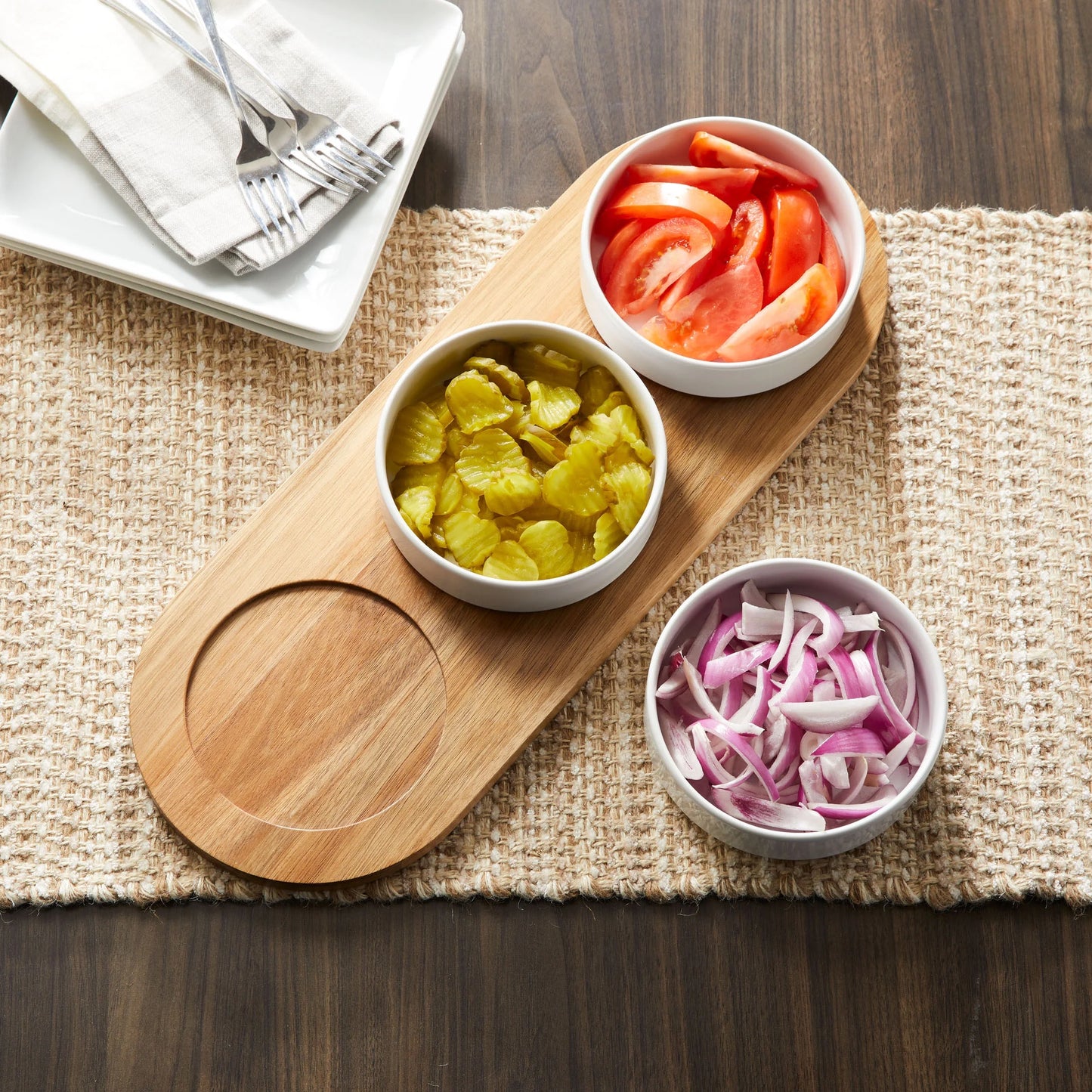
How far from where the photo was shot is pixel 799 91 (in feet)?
4.33

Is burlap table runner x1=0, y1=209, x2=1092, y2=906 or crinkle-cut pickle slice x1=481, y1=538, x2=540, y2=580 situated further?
burlap table runner x1=0, y1=209, x2=1092, y2=906

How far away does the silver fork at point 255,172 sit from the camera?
1.12 metres

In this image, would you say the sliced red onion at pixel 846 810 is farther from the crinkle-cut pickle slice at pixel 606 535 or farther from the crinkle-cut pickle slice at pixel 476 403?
the crinkle-cut pickle slice at pixel 476 403

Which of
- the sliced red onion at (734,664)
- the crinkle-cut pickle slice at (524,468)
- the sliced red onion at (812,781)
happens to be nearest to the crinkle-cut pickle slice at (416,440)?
the crinkle-cut pickle slice at (524,468)

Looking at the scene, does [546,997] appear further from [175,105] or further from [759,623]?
[175,105]

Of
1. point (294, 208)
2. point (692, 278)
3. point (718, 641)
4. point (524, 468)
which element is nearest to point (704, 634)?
point (718, 641)

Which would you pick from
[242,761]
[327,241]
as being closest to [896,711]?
[242,761]

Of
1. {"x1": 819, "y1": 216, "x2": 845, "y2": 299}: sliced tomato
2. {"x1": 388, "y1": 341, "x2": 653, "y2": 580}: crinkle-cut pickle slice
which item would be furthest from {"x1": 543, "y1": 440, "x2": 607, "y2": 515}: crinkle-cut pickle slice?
{"x1": 819, "y1": 216, "x2": 845, "y2": 299}: sliced tomato

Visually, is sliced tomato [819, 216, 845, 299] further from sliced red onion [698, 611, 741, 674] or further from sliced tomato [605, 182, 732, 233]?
sliced red onion [698, 611, 741, 674]

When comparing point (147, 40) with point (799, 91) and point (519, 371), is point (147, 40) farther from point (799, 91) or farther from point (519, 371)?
point (799, 91)

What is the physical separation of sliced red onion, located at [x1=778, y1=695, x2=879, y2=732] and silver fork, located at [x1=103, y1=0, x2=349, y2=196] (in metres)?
0.69

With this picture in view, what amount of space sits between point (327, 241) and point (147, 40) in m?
0.28

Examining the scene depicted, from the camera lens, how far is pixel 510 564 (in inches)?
38.6

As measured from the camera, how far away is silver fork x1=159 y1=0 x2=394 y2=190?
44.9 inches
